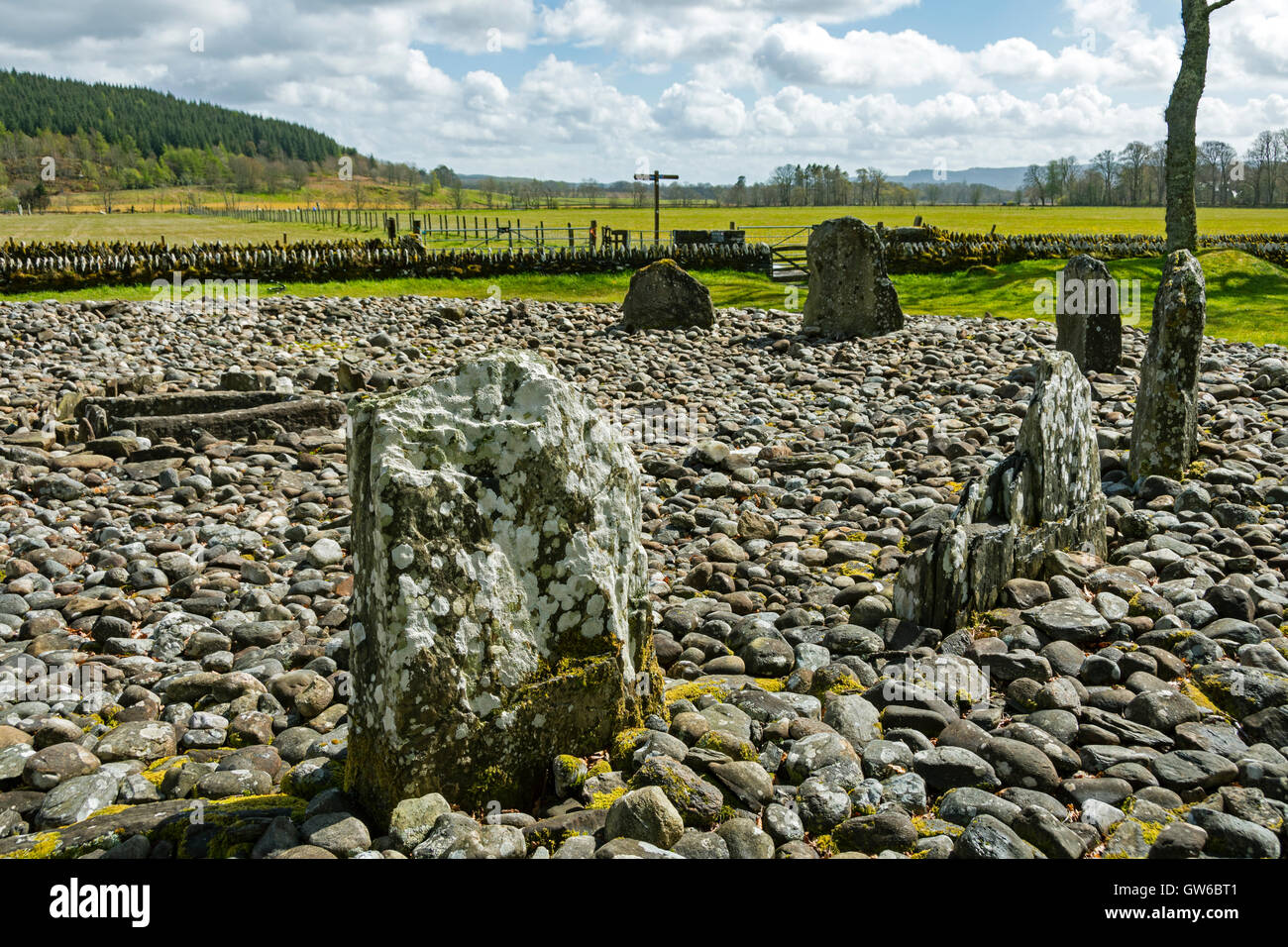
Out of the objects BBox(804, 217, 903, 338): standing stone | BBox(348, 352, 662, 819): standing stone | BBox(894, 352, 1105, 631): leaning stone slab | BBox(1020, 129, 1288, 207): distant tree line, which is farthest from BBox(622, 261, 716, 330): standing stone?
BBox(1020, 129, 1288, 207): distant tree line

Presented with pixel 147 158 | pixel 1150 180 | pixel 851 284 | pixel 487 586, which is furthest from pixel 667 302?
pixel 147 158

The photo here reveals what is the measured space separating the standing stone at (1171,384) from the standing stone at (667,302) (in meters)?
10.8

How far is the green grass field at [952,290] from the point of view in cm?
1944

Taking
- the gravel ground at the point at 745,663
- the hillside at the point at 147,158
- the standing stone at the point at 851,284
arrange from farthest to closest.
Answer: the hillside at the point at 147,158, the standing stone at the point at 851,284, the gravel ground at the point at 745,663

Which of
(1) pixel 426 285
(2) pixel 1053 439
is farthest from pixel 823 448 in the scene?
(1) pixel 426 285

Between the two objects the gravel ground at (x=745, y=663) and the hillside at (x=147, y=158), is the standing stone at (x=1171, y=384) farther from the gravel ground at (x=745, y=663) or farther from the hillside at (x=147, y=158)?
the hillside at (x=147, y=158)

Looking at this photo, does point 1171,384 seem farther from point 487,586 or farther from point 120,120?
point 120,120

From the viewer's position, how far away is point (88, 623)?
5.60m

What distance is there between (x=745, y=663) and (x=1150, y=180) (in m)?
127

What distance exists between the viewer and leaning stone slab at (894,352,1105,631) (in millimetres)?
5145

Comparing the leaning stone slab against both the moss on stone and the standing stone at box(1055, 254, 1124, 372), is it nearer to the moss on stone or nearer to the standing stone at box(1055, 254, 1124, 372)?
the moss on stone

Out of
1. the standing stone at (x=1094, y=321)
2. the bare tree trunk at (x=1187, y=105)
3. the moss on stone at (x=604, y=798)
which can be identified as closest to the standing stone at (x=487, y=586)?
the moss on stone at (x=604, y=798)

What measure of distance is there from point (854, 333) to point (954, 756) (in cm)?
1444

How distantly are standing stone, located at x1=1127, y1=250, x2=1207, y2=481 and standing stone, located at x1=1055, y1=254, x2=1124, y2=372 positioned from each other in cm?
497
